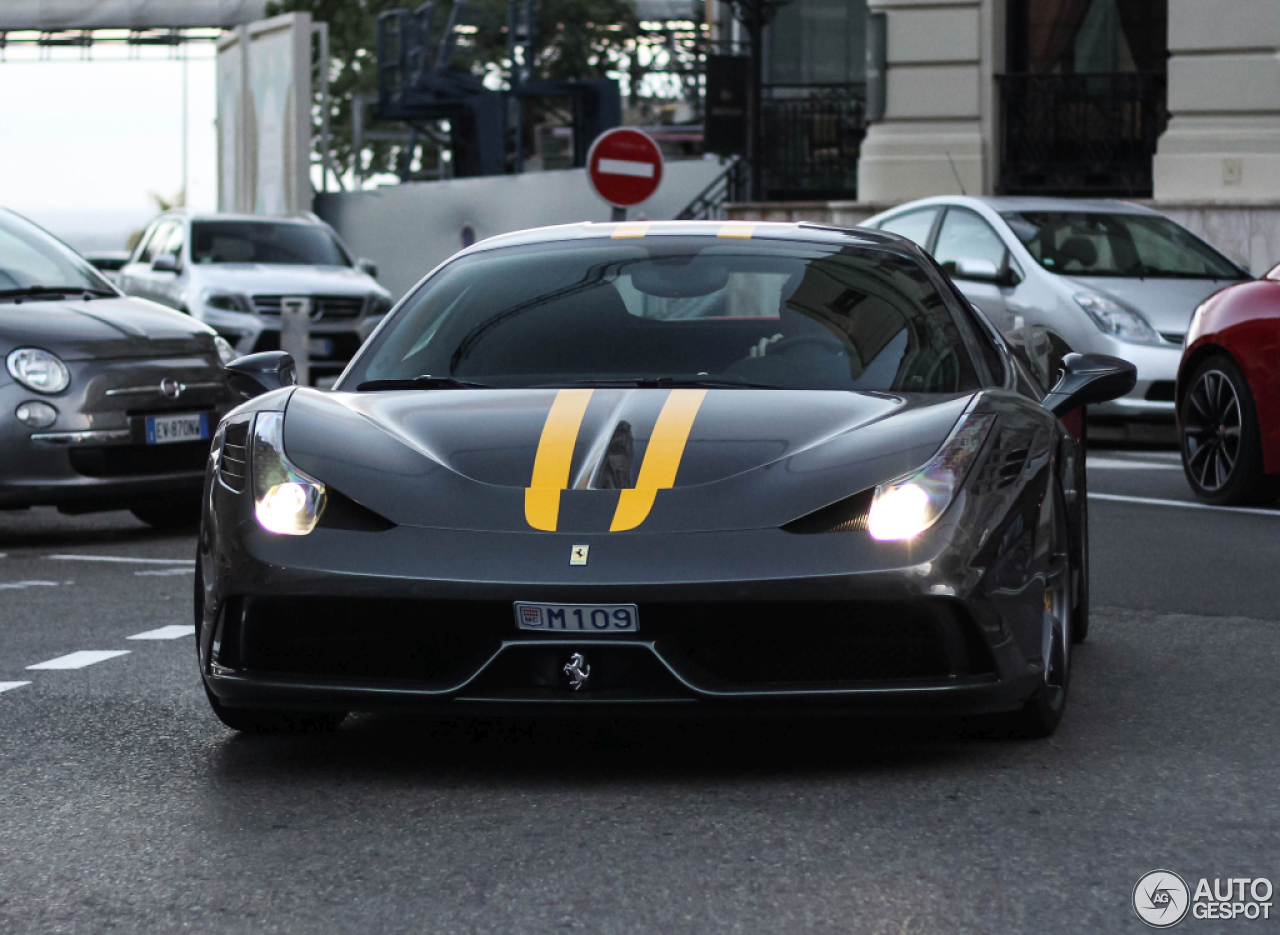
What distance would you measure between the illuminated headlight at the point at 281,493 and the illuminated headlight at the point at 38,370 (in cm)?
482

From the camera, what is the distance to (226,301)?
18562 millimetres

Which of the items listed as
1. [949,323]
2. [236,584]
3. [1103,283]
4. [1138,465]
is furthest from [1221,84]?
[236,584]

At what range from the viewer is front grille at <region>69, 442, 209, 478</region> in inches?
363

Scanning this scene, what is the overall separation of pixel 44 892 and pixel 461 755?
1.18 m

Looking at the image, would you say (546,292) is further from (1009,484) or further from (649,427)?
(1009,484)

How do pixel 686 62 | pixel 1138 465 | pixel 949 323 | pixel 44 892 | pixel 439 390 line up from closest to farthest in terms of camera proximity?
pixel 44 892
pixel 439 390
pixel 949 323
pixel 1138 465
pixel 686 62

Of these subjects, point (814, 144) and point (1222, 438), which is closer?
point (1222, 438)

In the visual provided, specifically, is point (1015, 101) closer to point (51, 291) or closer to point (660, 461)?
point (51, 291)

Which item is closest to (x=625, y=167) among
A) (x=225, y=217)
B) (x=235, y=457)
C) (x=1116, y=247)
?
(x=225, y=217)

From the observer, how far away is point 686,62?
42125mm

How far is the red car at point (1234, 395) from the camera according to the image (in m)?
9.62

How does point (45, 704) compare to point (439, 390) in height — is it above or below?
below

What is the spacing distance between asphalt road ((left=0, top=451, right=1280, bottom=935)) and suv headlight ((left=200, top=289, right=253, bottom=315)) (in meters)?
12.8

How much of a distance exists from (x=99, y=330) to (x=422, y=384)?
15.6 ft
